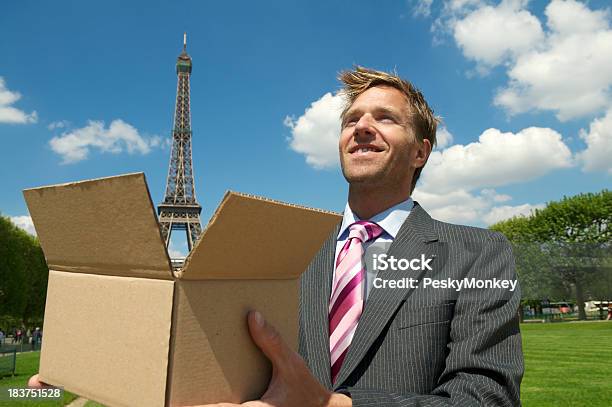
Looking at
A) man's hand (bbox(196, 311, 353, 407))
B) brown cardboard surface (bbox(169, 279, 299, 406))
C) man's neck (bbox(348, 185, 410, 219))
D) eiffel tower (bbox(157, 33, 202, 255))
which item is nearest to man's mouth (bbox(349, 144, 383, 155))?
man's neck (bbox(348, 185, 410, 219))

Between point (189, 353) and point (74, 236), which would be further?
point (74, 236)

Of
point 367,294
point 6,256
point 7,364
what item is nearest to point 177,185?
point 6,256

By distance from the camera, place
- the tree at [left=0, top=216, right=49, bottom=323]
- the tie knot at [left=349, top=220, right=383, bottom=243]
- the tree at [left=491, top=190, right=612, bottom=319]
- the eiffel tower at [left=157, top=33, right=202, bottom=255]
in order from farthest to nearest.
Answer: the eiffel tower at [left=157, top=33, right=202, bottom=255]
the tree at [left=491, top=190, right=612, bottom=319]
the tree at [left=0, top=216, right=49, bottom=323]
the tie knot at [left=349, top=220, right=383, bottom=243]

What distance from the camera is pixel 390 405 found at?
6.61ft

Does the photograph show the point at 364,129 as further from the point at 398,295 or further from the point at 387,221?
the point at 398,295

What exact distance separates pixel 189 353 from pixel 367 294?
4.97ft

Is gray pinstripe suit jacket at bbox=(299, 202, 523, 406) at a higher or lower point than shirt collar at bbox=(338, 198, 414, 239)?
lower

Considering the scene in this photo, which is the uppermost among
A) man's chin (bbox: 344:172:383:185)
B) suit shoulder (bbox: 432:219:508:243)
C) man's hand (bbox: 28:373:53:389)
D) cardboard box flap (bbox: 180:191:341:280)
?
man's chin (bbox: 344:172:383:185)

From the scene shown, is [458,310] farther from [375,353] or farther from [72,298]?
[72,298]

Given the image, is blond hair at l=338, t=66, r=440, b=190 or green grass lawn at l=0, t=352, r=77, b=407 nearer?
blond hair at l=338, t=66, r=440, b=190

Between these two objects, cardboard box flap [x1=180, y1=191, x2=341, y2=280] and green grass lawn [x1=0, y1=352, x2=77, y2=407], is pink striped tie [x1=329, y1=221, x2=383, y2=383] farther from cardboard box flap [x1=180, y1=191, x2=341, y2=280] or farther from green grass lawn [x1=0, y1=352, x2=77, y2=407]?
green grass lawn [x1=0, y1=352, x2=77, y2=407]

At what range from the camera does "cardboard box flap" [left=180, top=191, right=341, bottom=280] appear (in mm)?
1321

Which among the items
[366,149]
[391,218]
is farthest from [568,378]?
[366,149]

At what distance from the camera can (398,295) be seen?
257 cm
